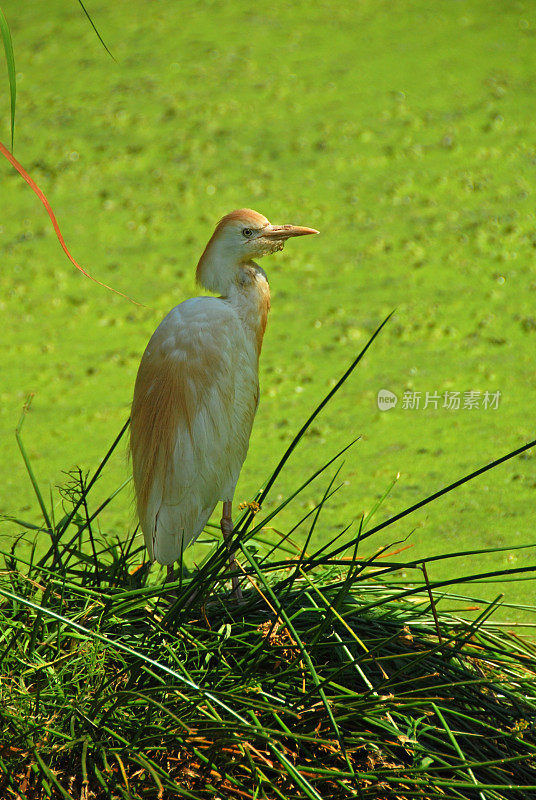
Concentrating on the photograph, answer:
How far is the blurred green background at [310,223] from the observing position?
2342mm

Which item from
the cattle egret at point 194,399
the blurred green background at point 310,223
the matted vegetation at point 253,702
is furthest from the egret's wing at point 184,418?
the blurred green background at point 310,223

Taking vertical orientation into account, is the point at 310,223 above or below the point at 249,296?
below

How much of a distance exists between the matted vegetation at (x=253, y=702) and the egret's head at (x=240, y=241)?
1.67 feet

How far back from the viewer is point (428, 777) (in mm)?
1155

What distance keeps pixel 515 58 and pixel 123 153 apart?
1964 mm

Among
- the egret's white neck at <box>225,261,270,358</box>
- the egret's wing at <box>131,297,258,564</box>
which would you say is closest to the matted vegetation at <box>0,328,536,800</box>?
the egret's wing at <box>131,297,258,564</box>

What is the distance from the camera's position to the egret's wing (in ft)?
5.13

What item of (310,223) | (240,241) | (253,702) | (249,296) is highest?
(240,241)

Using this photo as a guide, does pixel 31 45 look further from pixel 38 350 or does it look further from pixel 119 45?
pixel 38 350

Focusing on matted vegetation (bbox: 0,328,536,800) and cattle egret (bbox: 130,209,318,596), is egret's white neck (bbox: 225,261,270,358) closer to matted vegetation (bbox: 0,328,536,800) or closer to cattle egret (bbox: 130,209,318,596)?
cattle egret (bbox: 130,209,318,596)

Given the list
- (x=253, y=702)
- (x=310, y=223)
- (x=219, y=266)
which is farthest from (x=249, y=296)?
(x=310, y=223)

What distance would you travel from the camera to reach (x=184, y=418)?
1572mm

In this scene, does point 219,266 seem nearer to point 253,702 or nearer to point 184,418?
point 184,418

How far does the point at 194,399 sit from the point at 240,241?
0.29 m
